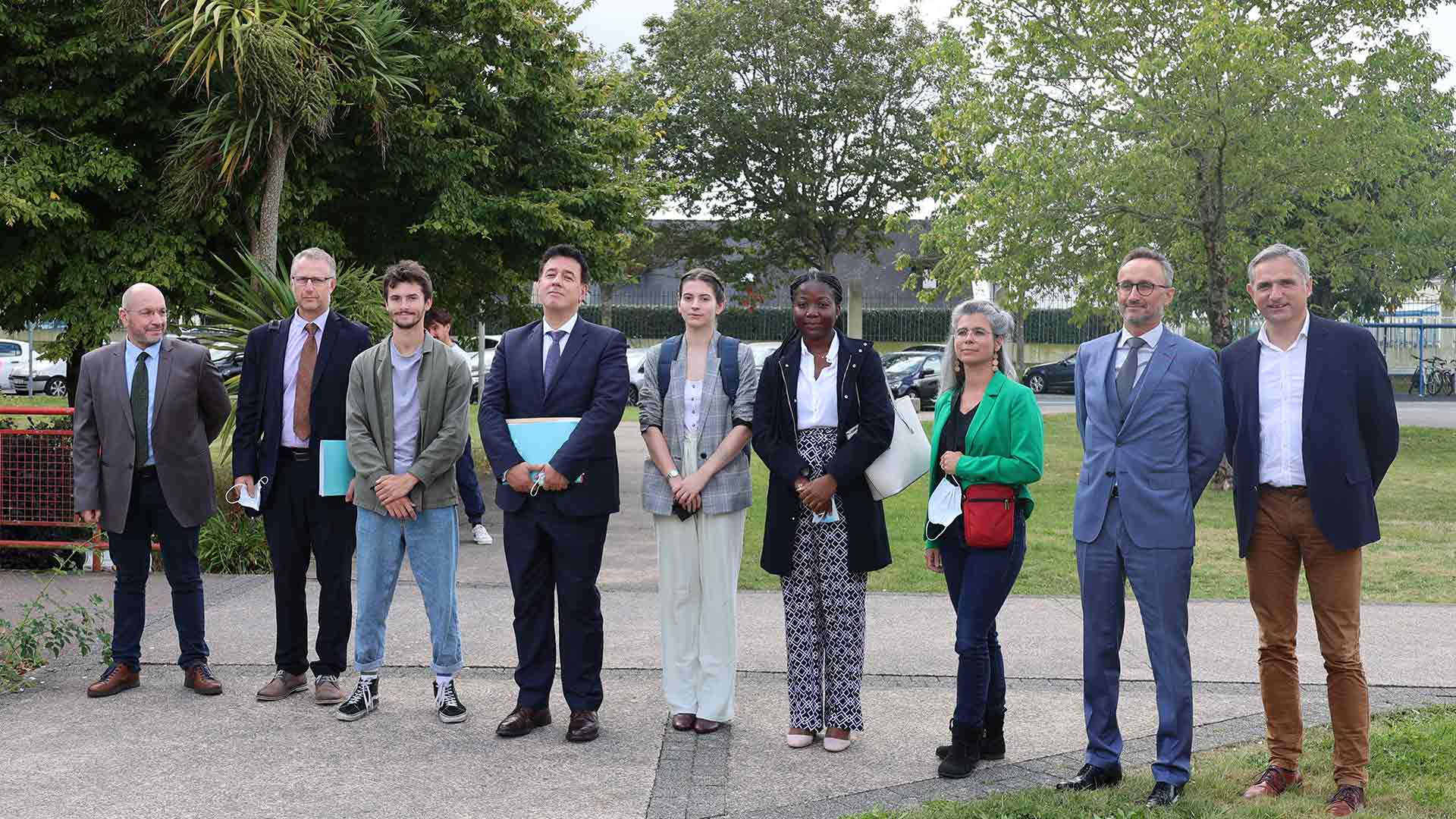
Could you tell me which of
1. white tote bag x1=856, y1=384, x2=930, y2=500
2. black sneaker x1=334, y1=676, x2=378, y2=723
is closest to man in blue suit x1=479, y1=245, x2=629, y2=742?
black sneaker x1=334, y1=676, x2=378, y2=723

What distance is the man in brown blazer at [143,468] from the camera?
19.7 feet

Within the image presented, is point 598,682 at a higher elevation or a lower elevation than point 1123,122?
lower

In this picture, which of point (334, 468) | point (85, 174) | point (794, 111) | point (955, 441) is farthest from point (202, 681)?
point (794, 111)

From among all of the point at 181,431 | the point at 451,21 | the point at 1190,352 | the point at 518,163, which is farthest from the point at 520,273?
the point at 1190,352

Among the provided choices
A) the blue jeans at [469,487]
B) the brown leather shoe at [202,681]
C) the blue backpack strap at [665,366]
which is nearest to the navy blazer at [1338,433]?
the blue backpack strap at [665,366]

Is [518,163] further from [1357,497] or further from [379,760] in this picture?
[1357,497]

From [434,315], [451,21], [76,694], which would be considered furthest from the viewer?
[451,21]

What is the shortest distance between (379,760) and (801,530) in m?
1.84

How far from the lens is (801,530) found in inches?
210

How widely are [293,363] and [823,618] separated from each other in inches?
104

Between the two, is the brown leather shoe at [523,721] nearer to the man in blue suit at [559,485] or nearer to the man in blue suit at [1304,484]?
the man in blue suit at [559,485]

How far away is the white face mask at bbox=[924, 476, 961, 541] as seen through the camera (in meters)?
4.97

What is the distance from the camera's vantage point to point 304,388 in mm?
5945

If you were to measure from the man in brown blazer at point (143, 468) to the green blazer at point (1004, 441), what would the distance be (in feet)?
11.4
